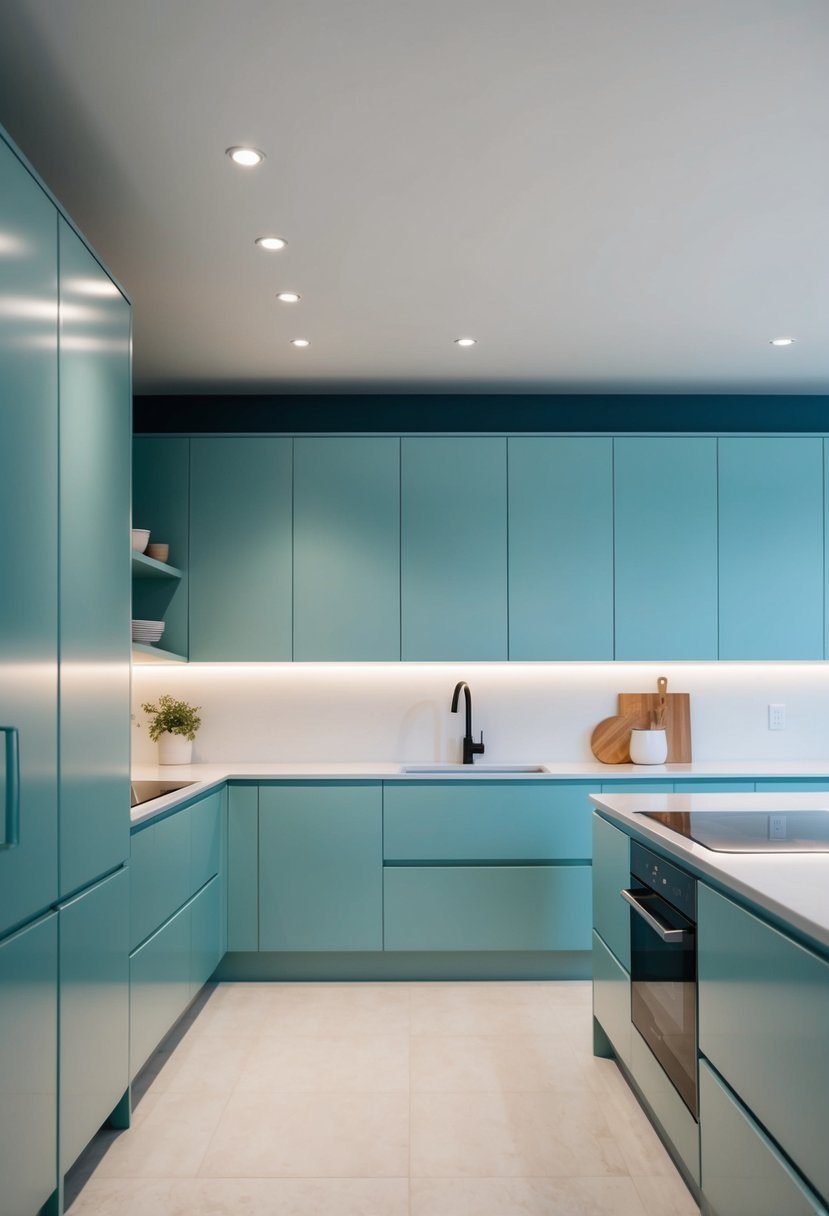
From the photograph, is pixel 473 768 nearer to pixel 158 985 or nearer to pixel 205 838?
pixel 205 838

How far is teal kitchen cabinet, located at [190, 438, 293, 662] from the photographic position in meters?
4.30

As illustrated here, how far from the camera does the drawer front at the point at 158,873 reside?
2762mm

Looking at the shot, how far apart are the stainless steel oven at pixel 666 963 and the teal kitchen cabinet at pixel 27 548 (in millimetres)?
1396

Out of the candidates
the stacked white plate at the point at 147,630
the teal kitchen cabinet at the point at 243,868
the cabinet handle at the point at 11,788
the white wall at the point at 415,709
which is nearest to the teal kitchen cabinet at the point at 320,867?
the teal kitchen cabinet at the point at 243,868

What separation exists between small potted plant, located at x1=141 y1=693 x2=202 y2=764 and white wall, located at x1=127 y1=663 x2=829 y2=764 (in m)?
0.14

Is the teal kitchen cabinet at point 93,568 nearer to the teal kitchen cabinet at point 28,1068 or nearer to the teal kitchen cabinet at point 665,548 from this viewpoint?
the teal kitchen cabinet at point 28,1068

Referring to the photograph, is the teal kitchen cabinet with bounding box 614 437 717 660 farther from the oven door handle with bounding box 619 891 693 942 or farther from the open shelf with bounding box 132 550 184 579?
the open shelf with bounding box 132 550 184 579

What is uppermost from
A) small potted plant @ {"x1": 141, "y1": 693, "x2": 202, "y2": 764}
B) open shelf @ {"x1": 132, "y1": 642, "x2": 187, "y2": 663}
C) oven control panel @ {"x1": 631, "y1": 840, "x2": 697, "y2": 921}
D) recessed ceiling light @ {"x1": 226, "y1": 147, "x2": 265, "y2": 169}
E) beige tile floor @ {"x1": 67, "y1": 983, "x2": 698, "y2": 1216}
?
recessed ceiling light @ {"x1": 226, "y1": 147, "x2": 265, "y2": 169}

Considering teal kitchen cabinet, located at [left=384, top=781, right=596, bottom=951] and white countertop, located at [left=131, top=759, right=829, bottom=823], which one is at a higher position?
white countertop, located at [left=131, top=759, right=829, bottom=823]

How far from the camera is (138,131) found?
2.28 m

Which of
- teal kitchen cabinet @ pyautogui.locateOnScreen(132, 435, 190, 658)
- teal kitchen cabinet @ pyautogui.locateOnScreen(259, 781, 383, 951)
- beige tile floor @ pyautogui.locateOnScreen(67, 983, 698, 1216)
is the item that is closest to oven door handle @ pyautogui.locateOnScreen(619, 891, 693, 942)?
beige tile floor @ pyautogui.locateOnScreen(67, 983, 698, 1216)

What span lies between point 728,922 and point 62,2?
2.19 m

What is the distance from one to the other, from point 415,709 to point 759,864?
2.75m

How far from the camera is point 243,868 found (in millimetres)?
3980
